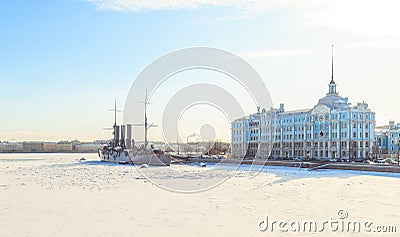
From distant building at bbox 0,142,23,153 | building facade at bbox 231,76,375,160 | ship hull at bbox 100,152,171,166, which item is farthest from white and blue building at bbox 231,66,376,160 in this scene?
distant building at bbox 0,142,23,153

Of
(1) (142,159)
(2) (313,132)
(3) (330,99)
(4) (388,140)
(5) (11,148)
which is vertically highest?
(3) (330,99)

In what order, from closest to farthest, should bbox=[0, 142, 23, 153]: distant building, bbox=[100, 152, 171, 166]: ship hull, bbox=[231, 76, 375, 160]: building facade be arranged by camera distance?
bbox=[100, 152, 171, 166]: ship hull < bbox=[231, 76, 375, 160]: building facade < bbox=[0, 142, 23, 153]: distant building

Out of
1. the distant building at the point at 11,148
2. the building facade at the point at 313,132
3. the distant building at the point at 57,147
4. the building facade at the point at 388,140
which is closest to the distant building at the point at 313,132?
the building facade at the point at 313,132

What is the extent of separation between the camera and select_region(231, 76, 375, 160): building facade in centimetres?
5859

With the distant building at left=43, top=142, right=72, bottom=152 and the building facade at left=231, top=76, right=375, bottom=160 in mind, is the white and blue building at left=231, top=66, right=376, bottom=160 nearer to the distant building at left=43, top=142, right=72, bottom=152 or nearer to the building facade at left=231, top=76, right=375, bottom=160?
the building facade at left=231, top=76, right=375, bottom=160

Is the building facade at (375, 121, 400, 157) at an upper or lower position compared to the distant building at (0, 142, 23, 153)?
upper

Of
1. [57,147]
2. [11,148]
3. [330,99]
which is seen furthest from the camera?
[57,147]

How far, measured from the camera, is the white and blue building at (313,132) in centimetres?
5859

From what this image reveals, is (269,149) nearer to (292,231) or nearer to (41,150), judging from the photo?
(292,231)

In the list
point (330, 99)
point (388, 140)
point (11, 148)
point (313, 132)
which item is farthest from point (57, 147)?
point (388, 140)

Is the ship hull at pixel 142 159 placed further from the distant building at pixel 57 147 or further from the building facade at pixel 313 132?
the distant building at pixel 57 147

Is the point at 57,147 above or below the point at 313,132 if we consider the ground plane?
below

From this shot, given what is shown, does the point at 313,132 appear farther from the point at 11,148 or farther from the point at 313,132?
the point at 11,148

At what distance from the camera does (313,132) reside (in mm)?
64562
